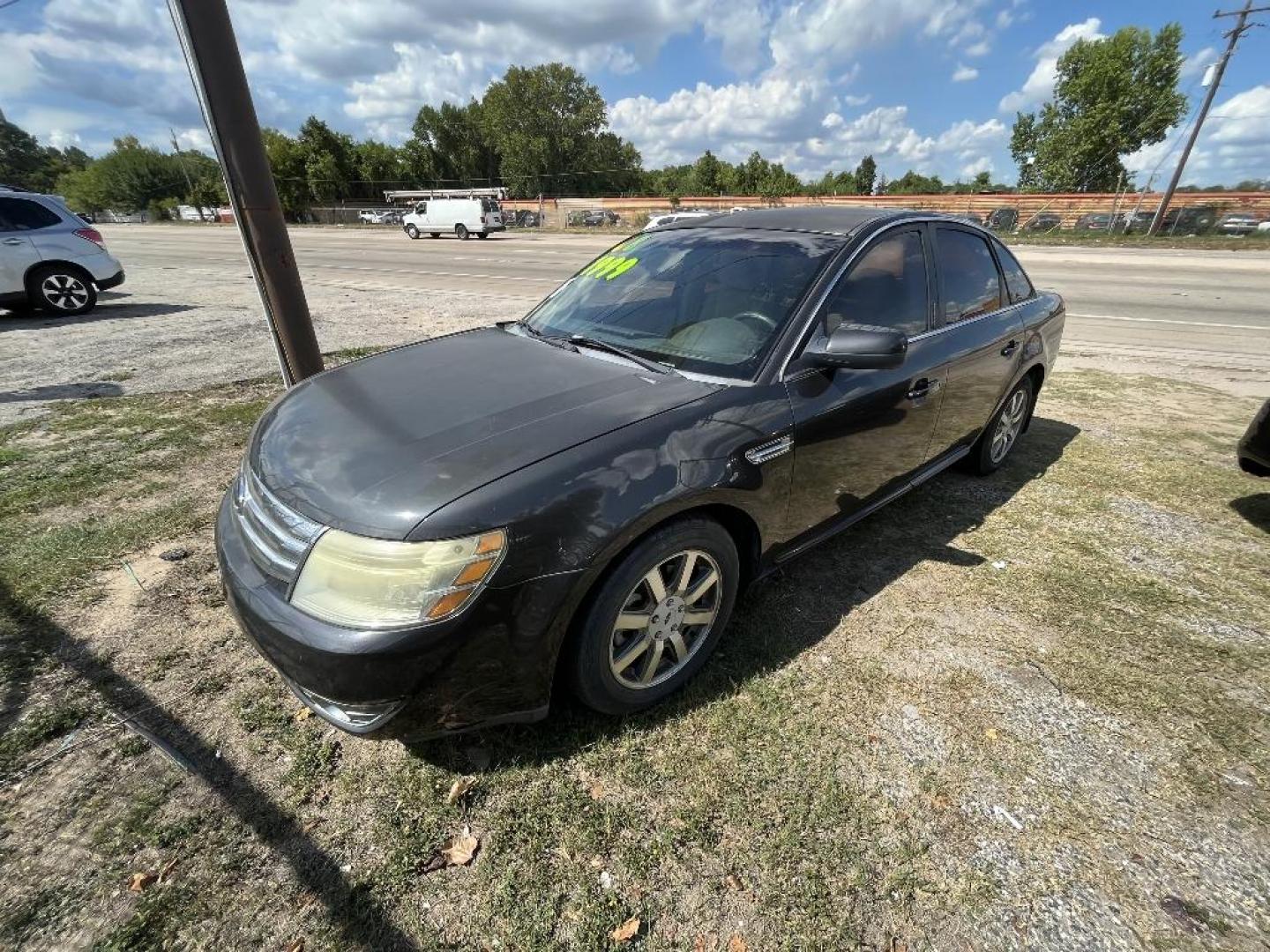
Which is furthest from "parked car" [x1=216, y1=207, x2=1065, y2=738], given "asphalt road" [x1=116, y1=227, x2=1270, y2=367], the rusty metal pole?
"asphalt road" [x1=116, y1=227, x2=1270, y2=367]

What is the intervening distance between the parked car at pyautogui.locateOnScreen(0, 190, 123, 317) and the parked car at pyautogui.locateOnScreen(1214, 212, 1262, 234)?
3725cm

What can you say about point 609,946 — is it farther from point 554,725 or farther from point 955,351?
point 955,351

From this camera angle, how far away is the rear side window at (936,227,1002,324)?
11.0ft

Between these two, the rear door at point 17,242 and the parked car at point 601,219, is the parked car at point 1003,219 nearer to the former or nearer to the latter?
the parked car at point 601,219

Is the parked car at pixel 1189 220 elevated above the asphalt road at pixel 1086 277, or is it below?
above

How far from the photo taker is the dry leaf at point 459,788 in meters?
1.95

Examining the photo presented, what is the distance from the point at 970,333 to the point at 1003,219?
33.8 m

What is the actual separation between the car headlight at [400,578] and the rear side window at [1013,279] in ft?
12.9

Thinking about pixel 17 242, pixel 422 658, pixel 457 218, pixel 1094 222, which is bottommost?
pixel 457 218

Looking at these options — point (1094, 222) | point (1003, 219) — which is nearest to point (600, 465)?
point (1003, 219)

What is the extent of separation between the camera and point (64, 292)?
959cm

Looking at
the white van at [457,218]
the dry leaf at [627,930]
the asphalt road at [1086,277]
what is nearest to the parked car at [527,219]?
the white van at [457,218]

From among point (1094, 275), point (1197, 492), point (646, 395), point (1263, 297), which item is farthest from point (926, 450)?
point (1094, 275)

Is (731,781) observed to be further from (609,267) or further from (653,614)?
(609,267)
